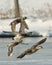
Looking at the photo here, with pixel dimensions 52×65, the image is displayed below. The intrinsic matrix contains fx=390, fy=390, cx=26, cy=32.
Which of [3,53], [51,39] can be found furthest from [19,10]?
[3,53]

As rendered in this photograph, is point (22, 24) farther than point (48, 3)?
No

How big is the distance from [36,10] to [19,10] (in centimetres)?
32

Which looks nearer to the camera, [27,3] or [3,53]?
[3,53]

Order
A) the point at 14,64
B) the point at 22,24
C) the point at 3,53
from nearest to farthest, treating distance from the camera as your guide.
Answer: the point at 22,24 < the point at 14,64 < the point at 3,53

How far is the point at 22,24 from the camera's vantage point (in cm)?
319

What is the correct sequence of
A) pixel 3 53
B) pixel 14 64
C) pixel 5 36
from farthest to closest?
1. pixel 5 36
2. pixel 3 53
3. pixel 14 64

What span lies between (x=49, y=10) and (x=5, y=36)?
100 centimetres

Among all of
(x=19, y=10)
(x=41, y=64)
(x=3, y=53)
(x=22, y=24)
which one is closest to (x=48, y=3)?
(x=19, y=10)

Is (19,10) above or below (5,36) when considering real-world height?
above

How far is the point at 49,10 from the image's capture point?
24.1ft

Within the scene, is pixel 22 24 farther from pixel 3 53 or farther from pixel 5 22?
pixel 5 22

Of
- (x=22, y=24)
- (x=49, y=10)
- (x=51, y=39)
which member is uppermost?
(x=22, y=24)

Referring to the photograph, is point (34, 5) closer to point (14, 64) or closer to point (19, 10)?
point (19, 10)

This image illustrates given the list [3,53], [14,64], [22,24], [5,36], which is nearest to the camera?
[22,24]
